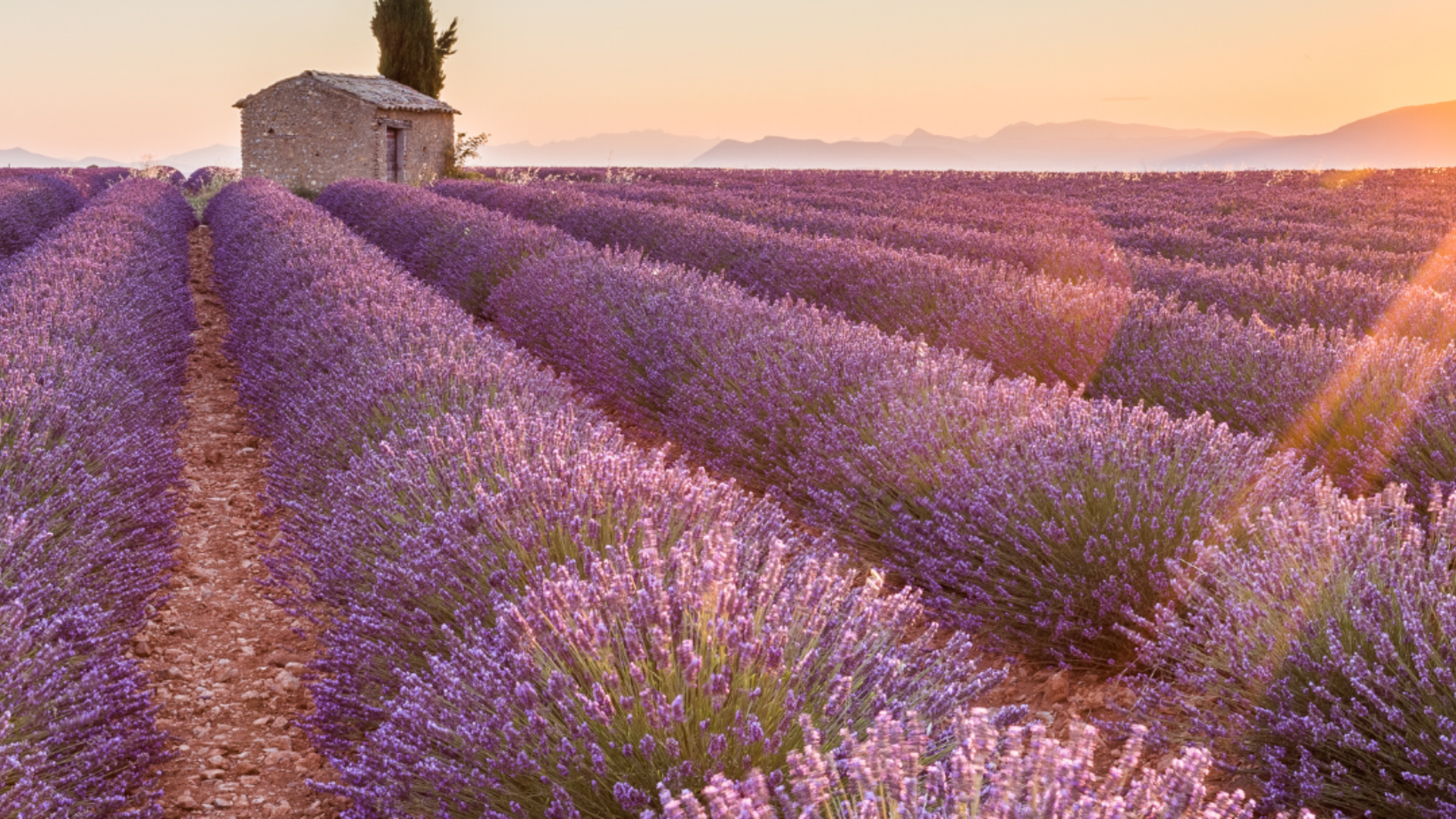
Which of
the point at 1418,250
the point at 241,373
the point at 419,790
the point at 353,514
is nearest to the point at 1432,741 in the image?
the point at 419,790

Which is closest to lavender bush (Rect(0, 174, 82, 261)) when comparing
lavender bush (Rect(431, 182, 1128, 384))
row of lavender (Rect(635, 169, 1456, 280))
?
lavender bush (Rect(431, 182, 1128, 384))

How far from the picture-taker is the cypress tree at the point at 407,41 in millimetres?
30547

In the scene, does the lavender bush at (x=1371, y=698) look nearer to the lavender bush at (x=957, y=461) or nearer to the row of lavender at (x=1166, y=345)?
the lavender bush at (x=957, y=461)

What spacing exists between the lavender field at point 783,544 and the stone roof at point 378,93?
1783cm

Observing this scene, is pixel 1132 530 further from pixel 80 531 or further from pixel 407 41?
pixel 407 41

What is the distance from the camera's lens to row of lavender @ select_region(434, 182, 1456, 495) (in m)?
3.61

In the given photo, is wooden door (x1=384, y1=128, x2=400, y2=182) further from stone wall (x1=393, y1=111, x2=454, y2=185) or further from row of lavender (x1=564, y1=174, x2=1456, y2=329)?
row of lavender (x1=564, y1=174, x2=1456, y2=329)

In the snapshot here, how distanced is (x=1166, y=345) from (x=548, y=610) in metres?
3.95

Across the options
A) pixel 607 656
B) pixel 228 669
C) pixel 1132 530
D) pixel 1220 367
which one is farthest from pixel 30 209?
pixel 1132 530

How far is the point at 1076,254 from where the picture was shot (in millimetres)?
7719

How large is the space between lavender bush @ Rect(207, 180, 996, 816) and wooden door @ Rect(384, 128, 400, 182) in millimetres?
21422

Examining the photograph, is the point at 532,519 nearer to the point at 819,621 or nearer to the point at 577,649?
the point at 577,649

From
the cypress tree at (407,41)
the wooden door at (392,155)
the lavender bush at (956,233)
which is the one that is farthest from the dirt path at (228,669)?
the cypress tree at (407,41)

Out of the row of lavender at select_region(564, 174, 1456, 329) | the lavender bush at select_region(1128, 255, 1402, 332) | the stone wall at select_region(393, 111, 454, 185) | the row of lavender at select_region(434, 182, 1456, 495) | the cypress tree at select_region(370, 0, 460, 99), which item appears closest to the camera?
the row of lavender at select_region(434, 182, 1456, 495)
